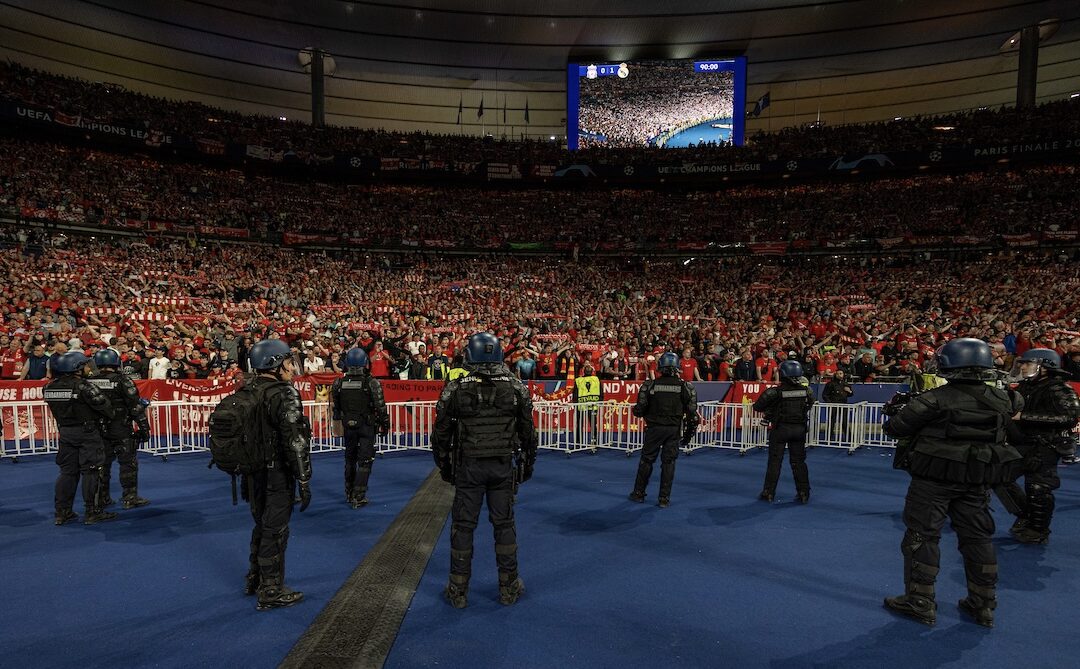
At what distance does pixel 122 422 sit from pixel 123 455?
1.39 ft

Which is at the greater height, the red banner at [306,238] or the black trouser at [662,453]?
the red banner at [306,238]

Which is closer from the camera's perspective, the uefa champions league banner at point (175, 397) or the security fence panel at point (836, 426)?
the uefa champions league banner at point (175, 397)

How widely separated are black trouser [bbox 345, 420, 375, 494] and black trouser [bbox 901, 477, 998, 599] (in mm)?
5872

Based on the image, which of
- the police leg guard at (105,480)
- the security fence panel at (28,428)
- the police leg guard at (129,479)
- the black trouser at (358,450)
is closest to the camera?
the police leg guard at (105,480)

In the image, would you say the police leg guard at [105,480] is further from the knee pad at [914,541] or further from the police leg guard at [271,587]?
the knee pad at [914,541]

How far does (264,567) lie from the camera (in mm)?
4246

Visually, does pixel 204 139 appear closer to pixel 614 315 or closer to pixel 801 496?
pixel 614 315

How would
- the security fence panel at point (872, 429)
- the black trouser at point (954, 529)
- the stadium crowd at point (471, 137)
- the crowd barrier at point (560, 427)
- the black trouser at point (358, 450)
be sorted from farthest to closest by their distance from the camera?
the stadium crowd at point (471, 137)
the security fence panel at point (872, 429)
the crowd barrier at point (560, 427)
the black trouser at point (358, 450)
the black trouser at point (954, 529)

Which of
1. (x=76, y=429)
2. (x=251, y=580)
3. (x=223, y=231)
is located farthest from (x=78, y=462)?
(x=223, y=231)

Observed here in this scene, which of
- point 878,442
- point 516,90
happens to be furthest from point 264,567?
point 516,90

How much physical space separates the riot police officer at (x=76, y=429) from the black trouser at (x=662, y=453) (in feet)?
21.2

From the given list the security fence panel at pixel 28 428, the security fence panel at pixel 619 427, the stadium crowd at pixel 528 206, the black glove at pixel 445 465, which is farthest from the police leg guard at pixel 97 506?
the stadium crowd at pixel 528 206

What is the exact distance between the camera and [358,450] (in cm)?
720

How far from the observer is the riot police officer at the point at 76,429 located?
20.0 feet
